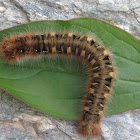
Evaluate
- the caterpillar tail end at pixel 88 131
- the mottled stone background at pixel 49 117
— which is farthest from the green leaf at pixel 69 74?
the mottled stone background at pixel 49 117

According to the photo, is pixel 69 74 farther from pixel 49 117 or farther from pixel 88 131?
pixel 88 131

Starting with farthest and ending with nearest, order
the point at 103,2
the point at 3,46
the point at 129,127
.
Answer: the point at 103,2
the point at 129,127
the point at 3,46

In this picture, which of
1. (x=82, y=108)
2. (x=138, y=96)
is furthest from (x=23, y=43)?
(x=138, y=96)

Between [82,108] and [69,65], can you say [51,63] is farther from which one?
[82,108]

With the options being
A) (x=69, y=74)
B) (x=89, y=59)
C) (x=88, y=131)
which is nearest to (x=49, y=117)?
(x=88, y=131)

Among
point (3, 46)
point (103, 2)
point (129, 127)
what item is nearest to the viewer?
point (3, 46)

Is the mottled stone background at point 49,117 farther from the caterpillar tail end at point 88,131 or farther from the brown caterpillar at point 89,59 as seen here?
the brown caterpillar at point 89,59

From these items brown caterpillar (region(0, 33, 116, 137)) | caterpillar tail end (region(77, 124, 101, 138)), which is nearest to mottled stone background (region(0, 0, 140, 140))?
caterpillar tail end (region(77, 124, 101, 138))
